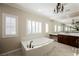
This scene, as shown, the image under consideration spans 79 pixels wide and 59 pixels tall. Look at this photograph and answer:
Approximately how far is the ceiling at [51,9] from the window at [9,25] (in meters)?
0.27

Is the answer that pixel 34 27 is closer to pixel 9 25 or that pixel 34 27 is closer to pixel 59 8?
pixel 9 25

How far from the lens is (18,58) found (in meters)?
1.82

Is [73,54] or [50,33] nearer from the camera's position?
[73,54]

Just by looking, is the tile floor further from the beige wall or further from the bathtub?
the beige wall

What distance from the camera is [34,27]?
1.91 meters

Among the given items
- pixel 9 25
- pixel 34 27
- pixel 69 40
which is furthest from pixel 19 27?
pixel 69 40

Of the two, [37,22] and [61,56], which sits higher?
[37,22]

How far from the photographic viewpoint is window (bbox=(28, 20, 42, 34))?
6.09ft

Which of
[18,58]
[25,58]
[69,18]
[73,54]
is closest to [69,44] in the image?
[73,54]

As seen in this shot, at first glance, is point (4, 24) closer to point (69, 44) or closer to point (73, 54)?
point (69, 44)

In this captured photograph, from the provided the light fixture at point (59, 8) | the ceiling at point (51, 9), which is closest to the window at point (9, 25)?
the ceiling at point (51, 9)

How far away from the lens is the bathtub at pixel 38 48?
178cm

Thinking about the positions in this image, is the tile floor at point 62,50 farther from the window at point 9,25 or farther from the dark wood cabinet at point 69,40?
the window at point 9,25

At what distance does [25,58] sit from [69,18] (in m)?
1.33
